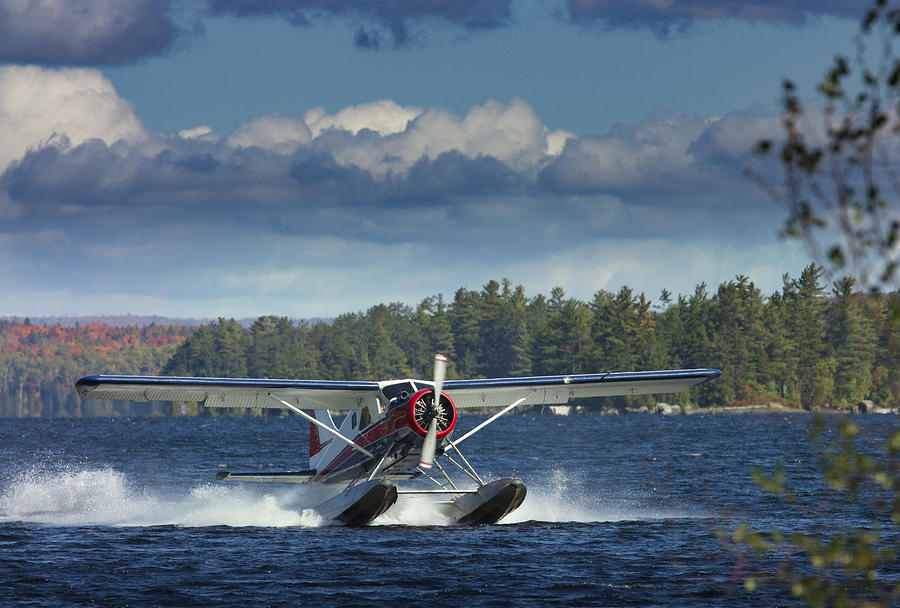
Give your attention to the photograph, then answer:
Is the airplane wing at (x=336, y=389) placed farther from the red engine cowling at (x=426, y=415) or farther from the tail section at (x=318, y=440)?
the red engine cowling at (x=426, y=415)

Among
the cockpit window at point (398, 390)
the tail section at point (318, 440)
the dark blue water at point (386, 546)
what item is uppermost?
the cockpit window at point (398, 390)

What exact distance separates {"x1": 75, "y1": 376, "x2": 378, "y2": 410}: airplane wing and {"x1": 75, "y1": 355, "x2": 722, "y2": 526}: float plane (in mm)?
19

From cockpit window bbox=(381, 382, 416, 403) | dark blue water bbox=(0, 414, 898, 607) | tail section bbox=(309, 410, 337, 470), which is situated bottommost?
dark blue water bbox=(0, 414, 898, 607)

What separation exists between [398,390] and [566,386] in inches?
185

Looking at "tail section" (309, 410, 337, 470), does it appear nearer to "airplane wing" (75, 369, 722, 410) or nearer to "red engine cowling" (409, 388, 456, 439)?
"airplane wing" (75, 369, 722, 410)

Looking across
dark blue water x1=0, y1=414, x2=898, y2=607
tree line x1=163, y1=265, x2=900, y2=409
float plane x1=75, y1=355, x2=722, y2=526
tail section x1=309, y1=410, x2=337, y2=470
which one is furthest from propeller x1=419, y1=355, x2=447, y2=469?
tree line x1=163, y1=265, x2=900, y2=409

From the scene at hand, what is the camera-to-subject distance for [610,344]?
12850cm

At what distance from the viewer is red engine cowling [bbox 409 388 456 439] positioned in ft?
52.9

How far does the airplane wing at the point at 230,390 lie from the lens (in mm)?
17391

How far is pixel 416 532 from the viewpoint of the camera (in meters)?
17.2

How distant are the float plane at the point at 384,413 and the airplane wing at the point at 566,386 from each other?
0.08 feet

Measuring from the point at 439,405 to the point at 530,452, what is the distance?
32.1 meters

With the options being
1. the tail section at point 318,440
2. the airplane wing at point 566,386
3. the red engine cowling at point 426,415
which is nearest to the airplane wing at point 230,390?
the tail section at point 318,440

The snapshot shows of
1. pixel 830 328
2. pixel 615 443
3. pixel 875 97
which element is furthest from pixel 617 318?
pixel 875 97
